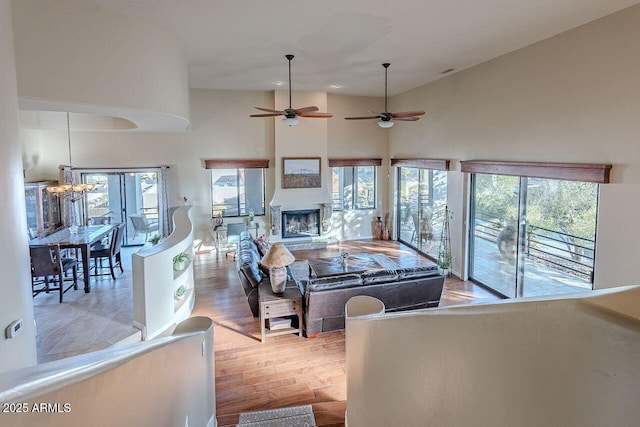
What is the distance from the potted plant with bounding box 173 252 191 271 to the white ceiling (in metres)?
3.36

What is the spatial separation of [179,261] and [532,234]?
5882 mm

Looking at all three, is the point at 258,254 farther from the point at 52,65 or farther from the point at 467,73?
the point at 467,73

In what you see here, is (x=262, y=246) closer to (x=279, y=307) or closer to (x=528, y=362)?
(x=279, y=307)

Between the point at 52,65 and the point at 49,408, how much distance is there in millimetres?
4203

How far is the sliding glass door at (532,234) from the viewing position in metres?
5.25

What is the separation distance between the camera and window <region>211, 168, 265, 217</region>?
33.3ft

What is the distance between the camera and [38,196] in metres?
8.11

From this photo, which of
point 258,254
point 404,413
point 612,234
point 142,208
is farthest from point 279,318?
point 142,208

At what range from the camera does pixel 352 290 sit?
203 inches

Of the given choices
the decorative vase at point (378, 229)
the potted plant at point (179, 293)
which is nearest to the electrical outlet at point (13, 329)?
the potted plant at point (179, 293)

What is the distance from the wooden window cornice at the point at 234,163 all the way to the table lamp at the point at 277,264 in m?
5.14

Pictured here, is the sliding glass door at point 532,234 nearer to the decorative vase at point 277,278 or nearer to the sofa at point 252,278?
the decorative vase at point 277,278

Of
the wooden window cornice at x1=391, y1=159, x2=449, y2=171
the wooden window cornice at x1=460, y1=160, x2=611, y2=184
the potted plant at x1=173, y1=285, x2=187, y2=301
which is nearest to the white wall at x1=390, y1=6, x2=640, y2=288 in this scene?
the wooden window cornice at x1=460, y1=160, x2=611, y2=184

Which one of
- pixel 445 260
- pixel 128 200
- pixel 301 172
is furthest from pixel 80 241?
pixel 445 260
